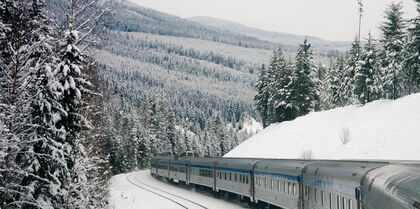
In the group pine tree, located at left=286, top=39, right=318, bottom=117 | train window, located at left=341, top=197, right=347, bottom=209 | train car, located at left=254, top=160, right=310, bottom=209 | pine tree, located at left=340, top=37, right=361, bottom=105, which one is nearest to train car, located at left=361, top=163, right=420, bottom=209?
train window, located at left=341, top=197, right=347, bottom=209

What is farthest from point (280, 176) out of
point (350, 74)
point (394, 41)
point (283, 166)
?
point (350, 74)

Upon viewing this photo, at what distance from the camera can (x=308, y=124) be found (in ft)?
216

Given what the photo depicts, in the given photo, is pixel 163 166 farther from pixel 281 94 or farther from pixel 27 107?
pixel 27 107

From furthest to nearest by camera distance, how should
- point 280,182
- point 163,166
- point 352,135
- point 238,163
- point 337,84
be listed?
point 337,84
point 163,166
point 352,135
point 238,163
point 280,182

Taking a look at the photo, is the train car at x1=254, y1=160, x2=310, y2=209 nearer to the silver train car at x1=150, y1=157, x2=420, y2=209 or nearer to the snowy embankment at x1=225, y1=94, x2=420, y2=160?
the silver train car at x1=150, y1=157, x2=420, y2=209

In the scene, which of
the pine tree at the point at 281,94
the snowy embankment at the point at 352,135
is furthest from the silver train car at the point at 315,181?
the pine tree at the point at 281,94

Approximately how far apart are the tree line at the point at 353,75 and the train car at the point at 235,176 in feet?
97.5

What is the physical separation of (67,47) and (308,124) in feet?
171

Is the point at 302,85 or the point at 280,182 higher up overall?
the point at 302,85

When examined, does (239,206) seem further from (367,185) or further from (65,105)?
(367,185)

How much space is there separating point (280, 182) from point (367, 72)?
49171 millimetres

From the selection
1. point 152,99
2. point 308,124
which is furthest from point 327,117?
point 152,99

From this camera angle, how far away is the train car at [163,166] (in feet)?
201

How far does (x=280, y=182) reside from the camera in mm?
25078
